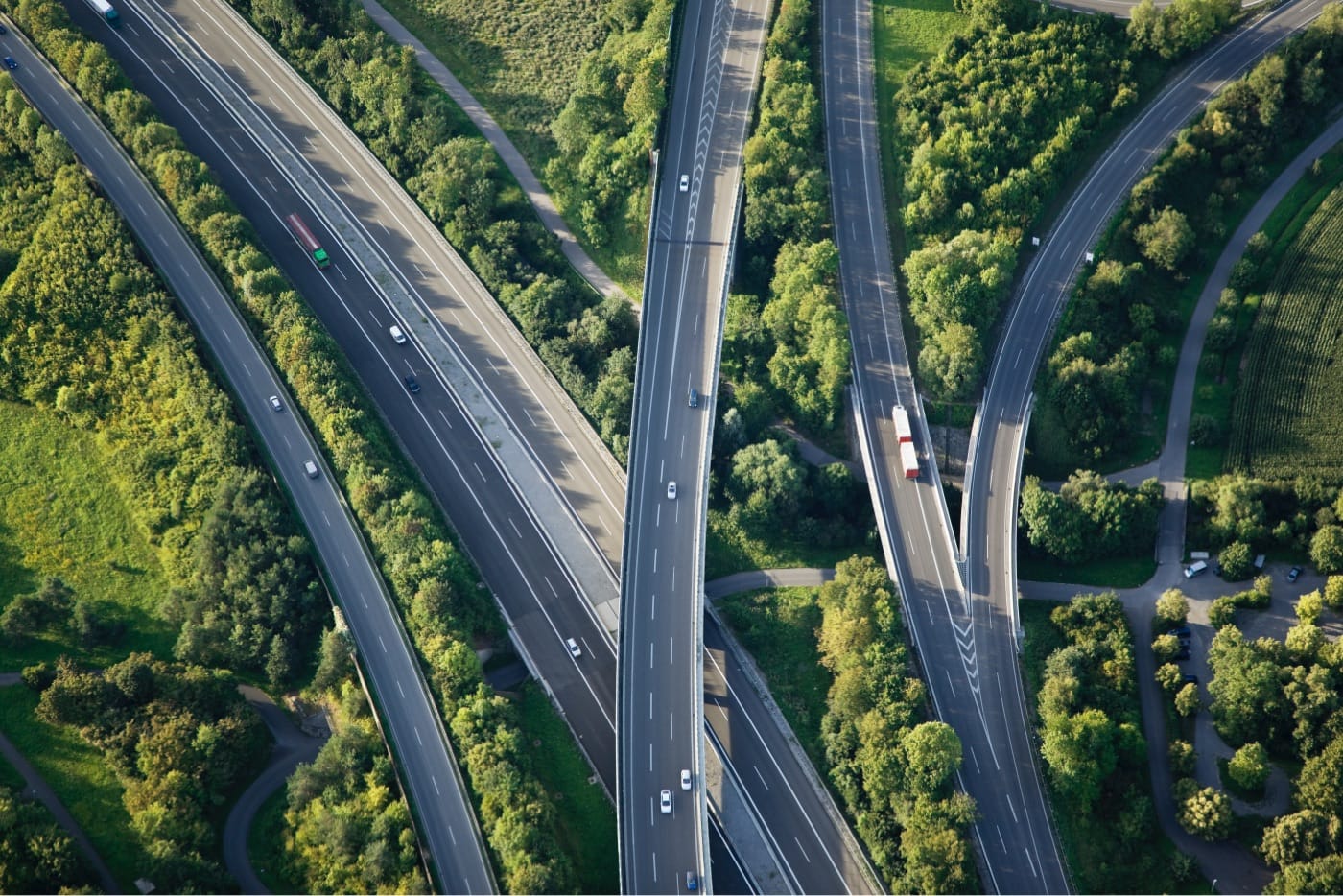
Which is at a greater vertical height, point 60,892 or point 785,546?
point 785,546

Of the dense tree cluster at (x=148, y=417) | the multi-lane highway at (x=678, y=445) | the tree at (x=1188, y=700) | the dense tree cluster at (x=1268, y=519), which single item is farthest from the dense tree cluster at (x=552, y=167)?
the tree at (x=1188, y=700)

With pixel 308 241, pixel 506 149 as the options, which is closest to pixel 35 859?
pixel 308 241

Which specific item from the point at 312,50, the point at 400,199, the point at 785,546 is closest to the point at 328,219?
the point at 400,199

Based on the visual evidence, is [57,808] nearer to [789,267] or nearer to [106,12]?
[789,267]

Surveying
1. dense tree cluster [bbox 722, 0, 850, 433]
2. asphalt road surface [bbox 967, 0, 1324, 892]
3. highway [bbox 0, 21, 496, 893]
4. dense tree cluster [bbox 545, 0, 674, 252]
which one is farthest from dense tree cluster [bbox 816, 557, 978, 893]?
dense tree cluster [bbox 545, 0, 674, 252]

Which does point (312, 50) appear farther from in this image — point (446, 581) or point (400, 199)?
point (446, 581)

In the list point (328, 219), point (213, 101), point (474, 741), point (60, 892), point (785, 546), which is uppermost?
point (213, 101)
